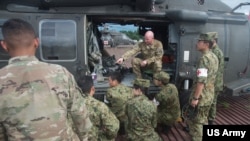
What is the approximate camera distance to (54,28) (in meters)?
4.77

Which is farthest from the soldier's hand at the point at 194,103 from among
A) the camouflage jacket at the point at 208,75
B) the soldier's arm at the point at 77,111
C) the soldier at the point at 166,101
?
the soldier's arm at the point at 77,111

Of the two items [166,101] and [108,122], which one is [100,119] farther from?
[166,101]

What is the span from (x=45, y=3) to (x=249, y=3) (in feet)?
12.9

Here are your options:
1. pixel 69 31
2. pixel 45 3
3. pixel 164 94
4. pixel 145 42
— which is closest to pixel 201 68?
pixel 164 94

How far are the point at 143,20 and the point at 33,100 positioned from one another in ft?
12.5

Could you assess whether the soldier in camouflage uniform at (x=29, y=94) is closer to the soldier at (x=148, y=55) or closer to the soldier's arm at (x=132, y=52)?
the soldier at (x=148, y=55)

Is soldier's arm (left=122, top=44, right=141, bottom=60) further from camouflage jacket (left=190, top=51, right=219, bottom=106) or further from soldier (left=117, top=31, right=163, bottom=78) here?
camouflage jacket (left=190, top=51, right=219, bottom=106)

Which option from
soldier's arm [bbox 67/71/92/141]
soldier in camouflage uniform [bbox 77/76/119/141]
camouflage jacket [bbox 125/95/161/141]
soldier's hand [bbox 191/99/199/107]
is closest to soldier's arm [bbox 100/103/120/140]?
soldier in camouflage uniform [bbox 77/76/119/141]

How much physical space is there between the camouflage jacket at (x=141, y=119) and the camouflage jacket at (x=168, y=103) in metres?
0.71

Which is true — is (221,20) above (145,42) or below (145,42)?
above

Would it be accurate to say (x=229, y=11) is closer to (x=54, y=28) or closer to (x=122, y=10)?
(x=122, y=10)

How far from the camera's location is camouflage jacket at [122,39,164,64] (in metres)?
5.38

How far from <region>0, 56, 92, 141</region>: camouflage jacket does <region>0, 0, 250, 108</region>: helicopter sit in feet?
9.55

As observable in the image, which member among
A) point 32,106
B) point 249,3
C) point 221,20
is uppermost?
point 249,3
